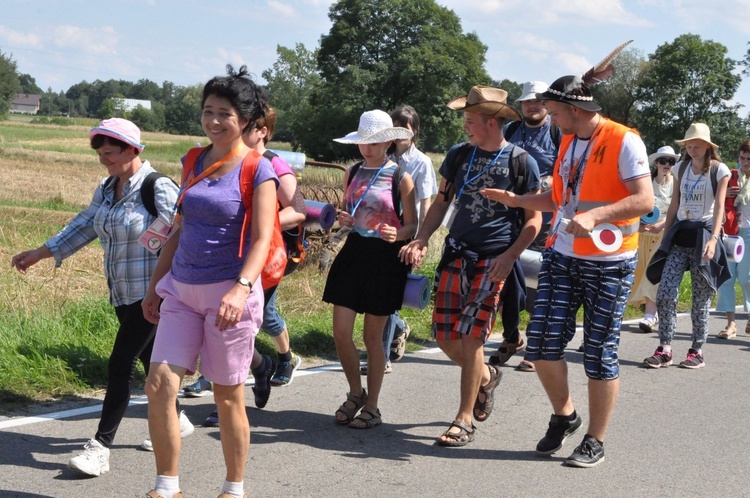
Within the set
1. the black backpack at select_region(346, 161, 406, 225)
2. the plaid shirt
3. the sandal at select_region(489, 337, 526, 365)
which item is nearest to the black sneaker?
the black backpack at select_region(346, 161, 406, 225)

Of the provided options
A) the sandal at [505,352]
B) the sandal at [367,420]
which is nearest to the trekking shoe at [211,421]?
the sandal at [367,420]

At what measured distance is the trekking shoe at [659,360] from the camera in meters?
7.73

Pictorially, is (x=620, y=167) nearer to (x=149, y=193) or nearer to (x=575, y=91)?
(x=575, y=91)

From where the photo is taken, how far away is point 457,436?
5219mm

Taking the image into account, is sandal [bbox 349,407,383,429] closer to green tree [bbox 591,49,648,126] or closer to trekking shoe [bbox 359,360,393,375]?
trekking shoe [bbox 359,360,393,375]

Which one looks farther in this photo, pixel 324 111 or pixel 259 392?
pixel 324 111

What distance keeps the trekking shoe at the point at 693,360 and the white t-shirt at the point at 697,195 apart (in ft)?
3.66

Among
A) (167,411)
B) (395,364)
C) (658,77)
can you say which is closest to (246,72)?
(167,411)

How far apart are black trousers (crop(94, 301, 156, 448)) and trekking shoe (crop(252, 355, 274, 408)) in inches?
40.2

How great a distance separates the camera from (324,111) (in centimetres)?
5962

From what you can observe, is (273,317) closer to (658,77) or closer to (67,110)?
(658,77)

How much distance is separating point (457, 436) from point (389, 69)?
58.0 metres

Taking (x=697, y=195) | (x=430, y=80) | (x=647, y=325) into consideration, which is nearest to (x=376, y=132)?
(x=697, y=195)

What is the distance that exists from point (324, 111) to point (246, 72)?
56250 mm
